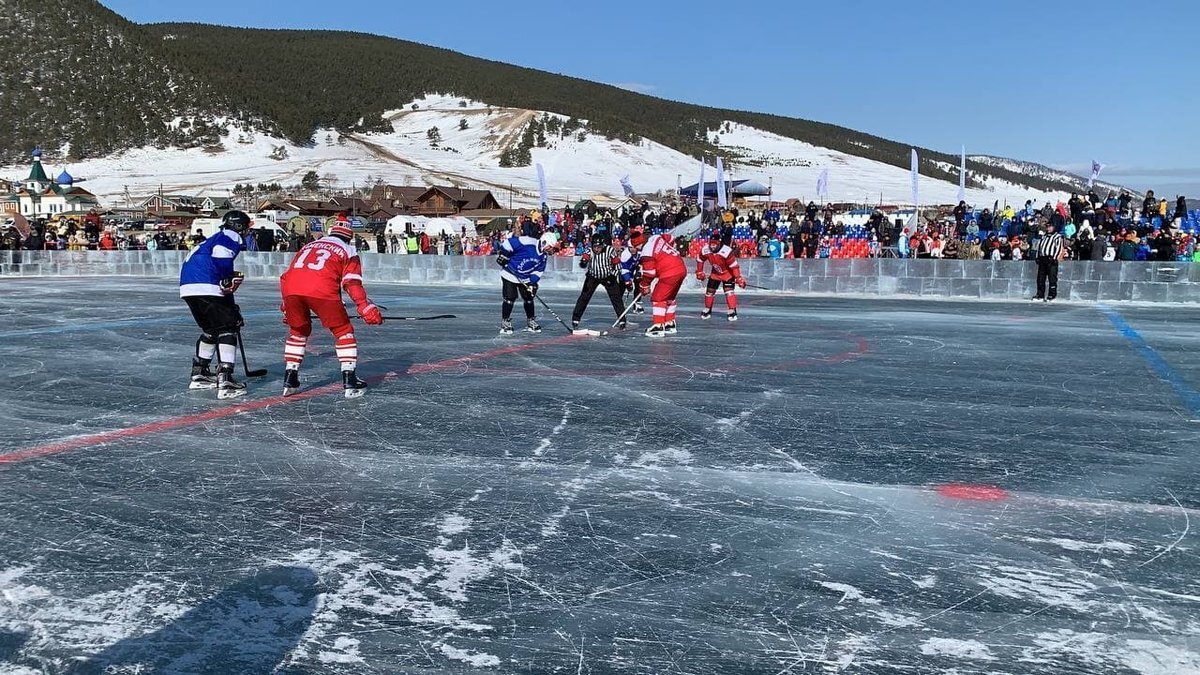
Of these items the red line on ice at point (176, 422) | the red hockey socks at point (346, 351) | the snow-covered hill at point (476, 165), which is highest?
the snow-covered hill at point (476, 165)

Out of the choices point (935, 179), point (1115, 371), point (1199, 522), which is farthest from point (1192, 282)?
point (935, 179)

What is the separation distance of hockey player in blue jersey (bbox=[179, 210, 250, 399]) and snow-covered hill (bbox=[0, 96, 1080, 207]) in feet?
286

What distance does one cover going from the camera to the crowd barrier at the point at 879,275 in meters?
18.6

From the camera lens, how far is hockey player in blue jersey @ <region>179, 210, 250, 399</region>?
816 centimetres

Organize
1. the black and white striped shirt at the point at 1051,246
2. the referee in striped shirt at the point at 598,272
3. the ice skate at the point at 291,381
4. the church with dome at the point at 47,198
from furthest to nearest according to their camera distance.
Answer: the church with dome at the point at 47,198 < the black and white striped shirt at the point at 1051,246 < the referee in striped shirt at the point at 598,272 < the ice skate at the point at 291,381

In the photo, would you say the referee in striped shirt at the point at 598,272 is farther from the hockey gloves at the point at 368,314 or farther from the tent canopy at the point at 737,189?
the tent canopy at the point at 737,189

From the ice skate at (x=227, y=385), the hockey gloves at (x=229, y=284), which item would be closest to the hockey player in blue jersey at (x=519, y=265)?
the hockey gloves at (x=229, y=284)

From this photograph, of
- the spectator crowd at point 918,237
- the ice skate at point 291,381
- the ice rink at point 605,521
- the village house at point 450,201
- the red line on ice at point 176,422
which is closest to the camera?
the ice rink at point 605,521

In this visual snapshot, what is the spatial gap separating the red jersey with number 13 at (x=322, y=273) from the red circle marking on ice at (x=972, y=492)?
4.90 meters

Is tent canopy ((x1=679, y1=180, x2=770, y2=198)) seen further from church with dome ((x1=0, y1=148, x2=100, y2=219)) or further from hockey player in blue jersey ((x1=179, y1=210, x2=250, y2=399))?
church with dome ((x1=0, y1=148, x2=100, y2=219))

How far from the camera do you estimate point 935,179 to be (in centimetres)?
16638

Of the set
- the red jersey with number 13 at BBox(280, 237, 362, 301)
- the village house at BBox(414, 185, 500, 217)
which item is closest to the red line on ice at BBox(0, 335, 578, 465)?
the red jersey with number 13 at BBox(280, 237, 362, 301)

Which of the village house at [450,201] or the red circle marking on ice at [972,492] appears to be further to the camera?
the village house at [450,201]

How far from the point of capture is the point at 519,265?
12.9 meters
